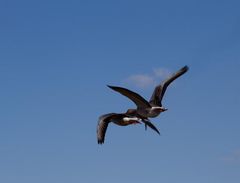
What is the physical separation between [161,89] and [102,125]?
5.33m

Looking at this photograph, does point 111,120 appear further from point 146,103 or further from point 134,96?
point 134,96

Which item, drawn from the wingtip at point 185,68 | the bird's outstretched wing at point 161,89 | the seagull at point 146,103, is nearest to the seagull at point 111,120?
the seagull at point 146,103

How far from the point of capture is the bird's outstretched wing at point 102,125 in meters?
35.6

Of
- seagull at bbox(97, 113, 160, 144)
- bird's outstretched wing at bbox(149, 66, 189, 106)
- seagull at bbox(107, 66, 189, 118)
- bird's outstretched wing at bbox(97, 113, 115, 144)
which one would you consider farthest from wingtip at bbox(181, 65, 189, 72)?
bird's outstretched wing at bbox(97, 113, 115, 144)

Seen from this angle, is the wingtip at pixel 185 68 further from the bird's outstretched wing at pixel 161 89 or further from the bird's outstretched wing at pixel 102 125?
the bird's outstretched wing at pixel 102 125

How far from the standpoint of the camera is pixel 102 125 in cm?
3588

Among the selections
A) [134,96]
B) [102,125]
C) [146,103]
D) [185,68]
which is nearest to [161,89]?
[185,68]

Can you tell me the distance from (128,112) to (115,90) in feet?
15.6

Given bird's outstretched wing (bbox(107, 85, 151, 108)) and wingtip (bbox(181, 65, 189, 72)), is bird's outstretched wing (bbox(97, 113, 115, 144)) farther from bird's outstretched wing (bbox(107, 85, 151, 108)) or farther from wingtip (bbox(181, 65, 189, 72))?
wingtip (bbox(181, 65, 189, 72))

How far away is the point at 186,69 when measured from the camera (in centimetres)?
4131

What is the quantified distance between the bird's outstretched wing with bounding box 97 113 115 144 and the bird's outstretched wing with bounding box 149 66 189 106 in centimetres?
297

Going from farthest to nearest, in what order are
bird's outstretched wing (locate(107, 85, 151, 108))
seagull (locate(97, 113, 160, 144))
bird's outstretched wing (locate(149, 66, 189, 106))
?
1. bird's outstretched wing (locate(149, 66, 189, 106))
2. seagull (locate(97, 113, 160, 144))
3. bird's outstretched wing (locate(107, 85, 151, 108))

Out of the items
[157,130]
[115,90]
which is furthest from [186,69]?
[115,90]

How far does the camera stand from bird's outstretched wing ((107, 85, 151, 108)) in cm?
3020
